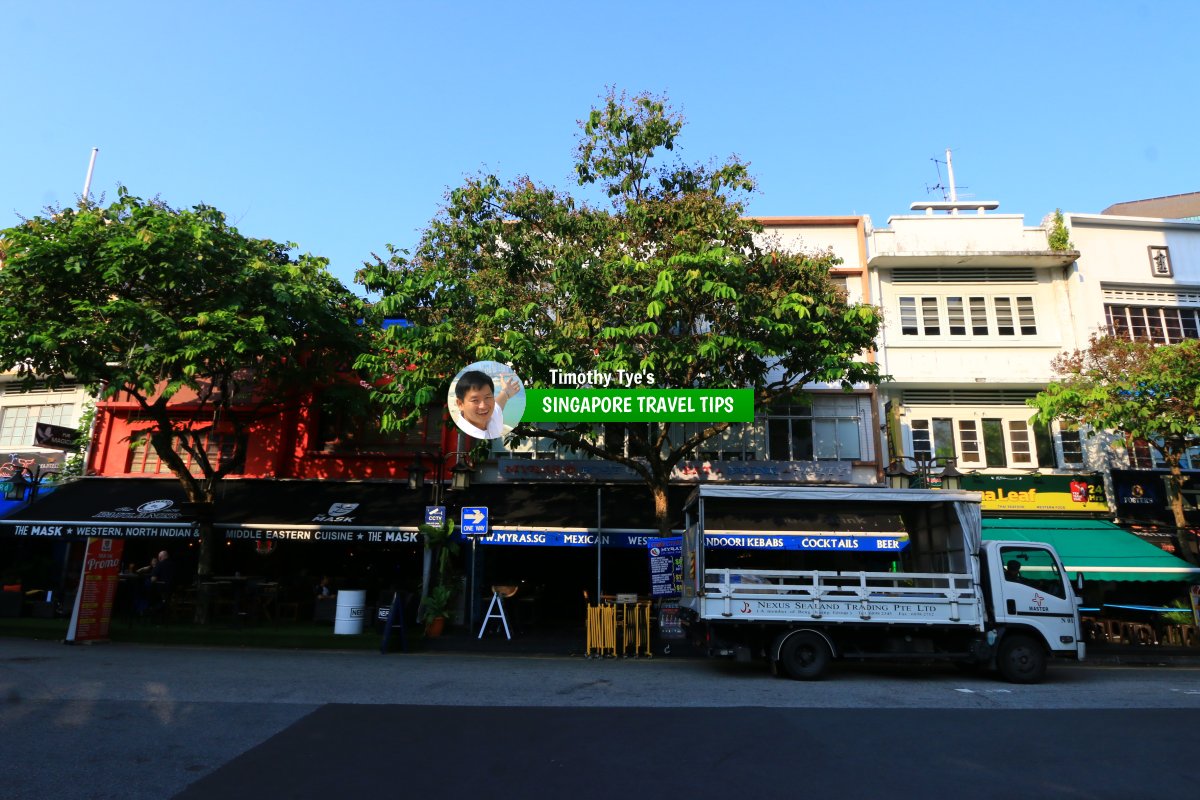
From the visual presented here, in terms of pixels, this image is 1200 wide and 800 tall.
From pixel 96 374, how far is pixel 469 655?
940cm

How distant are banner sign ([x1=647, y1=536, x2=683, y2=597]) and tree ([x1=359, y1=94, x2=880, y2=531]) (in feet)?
4.55

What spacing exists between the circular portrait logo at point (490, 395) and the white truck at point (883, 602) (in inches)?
163

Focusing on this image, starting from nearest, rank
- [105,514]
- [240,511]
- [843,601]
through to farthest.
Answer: [843,601]
[105,514]
[240,511]

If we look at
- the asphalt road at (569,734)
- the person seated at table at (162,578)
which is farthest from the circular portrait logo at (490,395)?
the person seated at table at (162,578)

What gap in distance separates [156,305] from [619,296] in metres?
9.81

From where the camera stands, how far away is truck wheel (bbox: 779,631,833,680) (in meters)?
11.1

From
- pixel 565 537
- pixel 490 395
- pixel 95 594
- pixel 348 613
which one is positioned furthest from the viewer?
pixel 565 537

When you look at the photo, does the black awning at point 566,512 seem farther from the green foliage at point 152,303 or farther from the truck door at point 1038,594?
the truck door at point 1038,594

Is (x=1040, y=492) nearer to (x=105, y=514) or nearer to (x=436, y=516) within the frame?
(x=436, y=516)

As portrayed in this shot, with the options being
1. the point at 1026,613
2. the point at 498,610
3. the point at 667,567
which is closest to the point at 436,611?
the point at 498,610

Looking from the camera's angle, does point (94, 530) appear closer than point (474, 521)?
No

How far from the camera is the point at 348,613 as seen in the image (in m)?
14.8

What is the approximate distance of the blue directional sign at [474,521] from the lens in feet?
48.9

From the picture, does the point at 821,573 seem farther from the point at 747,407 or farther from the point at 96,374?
the point at 96,374
